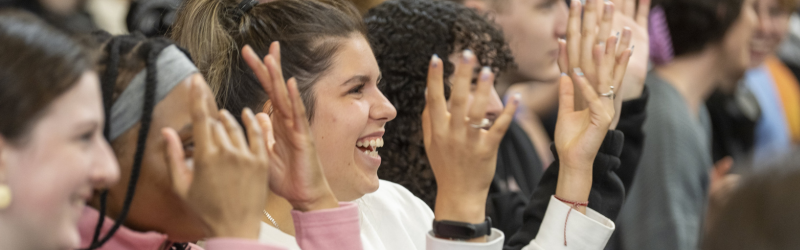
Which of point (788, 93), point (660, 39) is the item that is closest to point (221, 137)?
point (660, 39)

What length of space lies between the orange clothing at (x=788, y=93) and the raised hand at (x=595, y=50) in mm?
2244

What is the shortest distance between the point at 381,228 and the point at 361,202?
3.0 inches

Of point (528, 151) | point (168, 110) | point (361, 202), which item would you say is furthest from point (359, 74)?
point (528, 151)

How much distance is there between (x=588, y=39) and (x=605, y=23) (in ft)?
0.31

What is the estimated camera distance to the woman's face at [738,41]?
285cm

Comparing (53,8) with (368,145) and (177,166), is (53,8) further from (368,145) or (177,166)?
(177,166)

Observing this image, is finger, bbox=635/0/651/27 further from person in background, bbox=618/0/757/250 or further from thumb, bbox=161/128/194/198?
thumb, bbox=161/128/194/198

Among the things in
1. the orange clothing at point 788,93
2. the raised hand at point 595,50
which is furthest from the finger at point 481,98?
the orange clothing at point 788,93

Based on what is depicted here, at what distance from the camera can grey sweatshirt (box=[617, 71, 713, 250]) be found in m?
2.38

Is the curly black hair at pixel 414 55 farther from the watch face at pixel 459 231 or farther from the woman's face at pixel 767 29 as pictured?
the woman's face at pixel 767 29

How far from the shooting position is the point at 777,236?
729 mm

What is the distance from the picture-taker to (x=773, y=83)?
3.74 meters

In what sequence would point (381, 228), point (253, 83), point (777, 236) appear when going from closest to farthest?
point (777, 236), point (253, 83), point (381, 228)

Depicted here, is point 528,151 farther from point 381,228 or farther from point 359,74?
point 359,74
